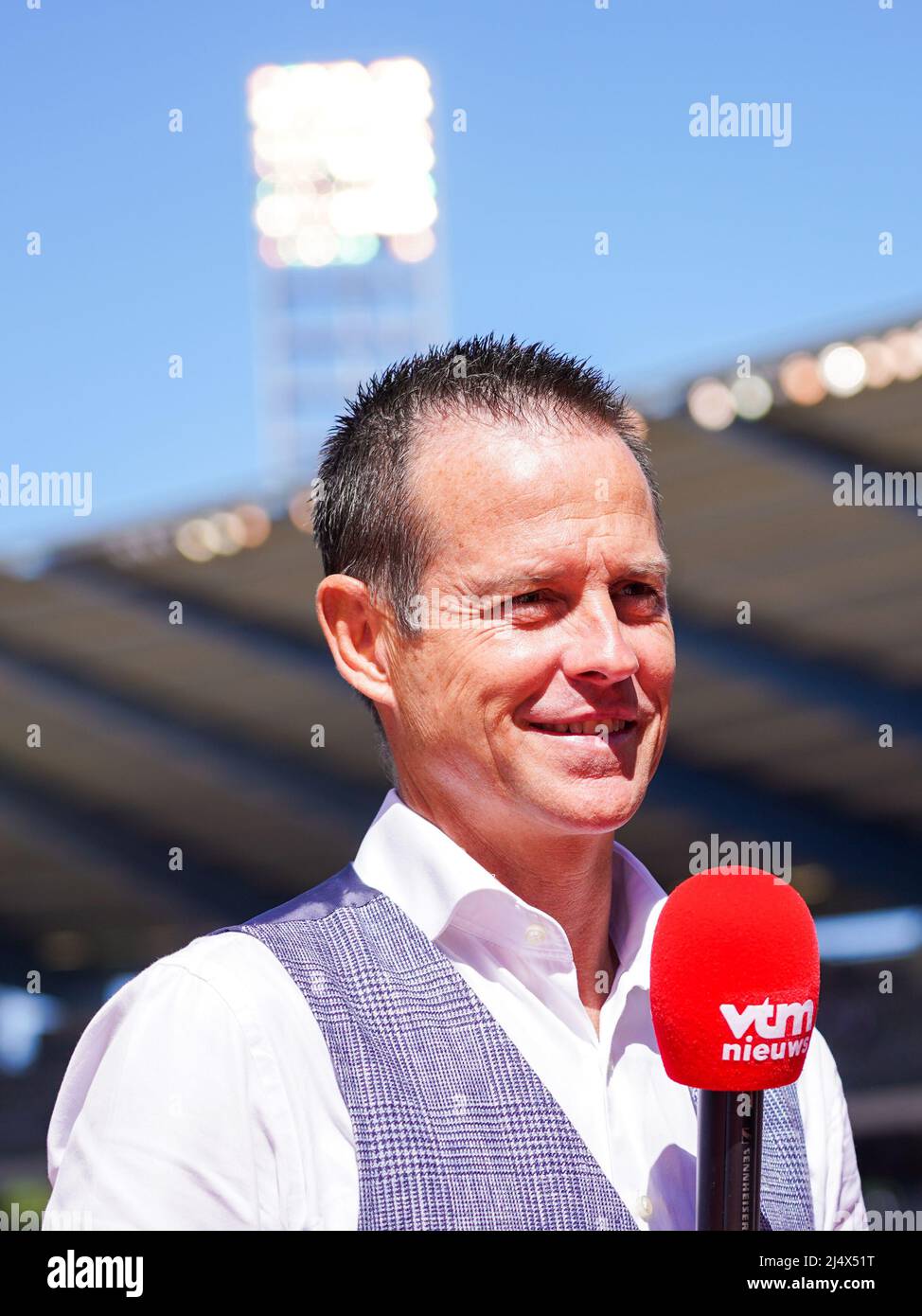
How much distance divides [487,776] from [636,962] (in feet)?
1.02

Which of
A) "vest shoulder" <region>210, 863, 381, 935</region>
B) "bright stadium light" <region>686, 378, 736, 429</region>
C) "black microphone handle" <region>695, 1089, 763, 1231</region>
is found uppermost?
"bright stadium light" <region>686, 378, 736, 429</region>

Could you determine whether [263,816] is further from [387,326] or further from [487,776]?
[387,326]

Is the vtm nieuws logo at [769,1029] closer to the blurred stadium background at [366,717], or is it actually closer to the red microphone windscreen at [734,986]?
the red microphone windscreen at [734,986]

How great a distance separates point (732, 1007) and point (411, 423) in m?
0.74

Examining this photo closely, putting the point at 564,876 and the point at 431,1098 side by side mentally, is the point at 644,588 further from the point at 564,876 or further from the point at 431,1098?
the point at 431,1098

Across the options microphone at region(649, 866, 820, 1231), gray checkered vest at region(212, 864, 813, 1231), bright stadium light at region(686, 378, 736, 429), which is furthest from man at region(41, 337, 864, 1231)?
bright stadium light at region(686, 378, 736, 429)

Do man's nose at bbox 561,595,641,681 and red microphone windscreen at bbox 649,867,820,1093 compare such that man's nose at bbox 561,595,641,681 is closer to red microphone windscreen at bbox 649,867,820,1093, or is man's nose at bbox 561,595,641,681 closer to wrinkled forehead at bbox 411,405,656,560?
wrinkled forehead at bbox 411,405,656,560

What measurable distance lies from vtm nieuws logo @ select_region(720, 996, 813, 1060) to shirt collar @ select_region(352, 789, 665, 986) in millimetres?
298

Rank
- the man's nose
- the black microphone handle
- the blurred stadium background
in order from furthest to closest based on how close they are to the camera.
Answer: the blurred stadium background → the man's nose → the black microphone handle

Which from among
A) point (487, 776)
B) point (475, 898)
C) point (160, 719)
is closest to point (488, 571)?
point (487, 776)

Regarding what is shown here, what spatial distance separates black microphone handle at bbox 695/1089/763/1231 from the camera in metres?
1.39

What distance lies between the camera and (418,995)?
164cm

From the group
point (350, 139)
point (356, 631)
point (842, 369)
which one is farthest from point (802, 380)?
point (350, 139)

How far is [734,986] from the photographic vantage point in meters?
1.51
